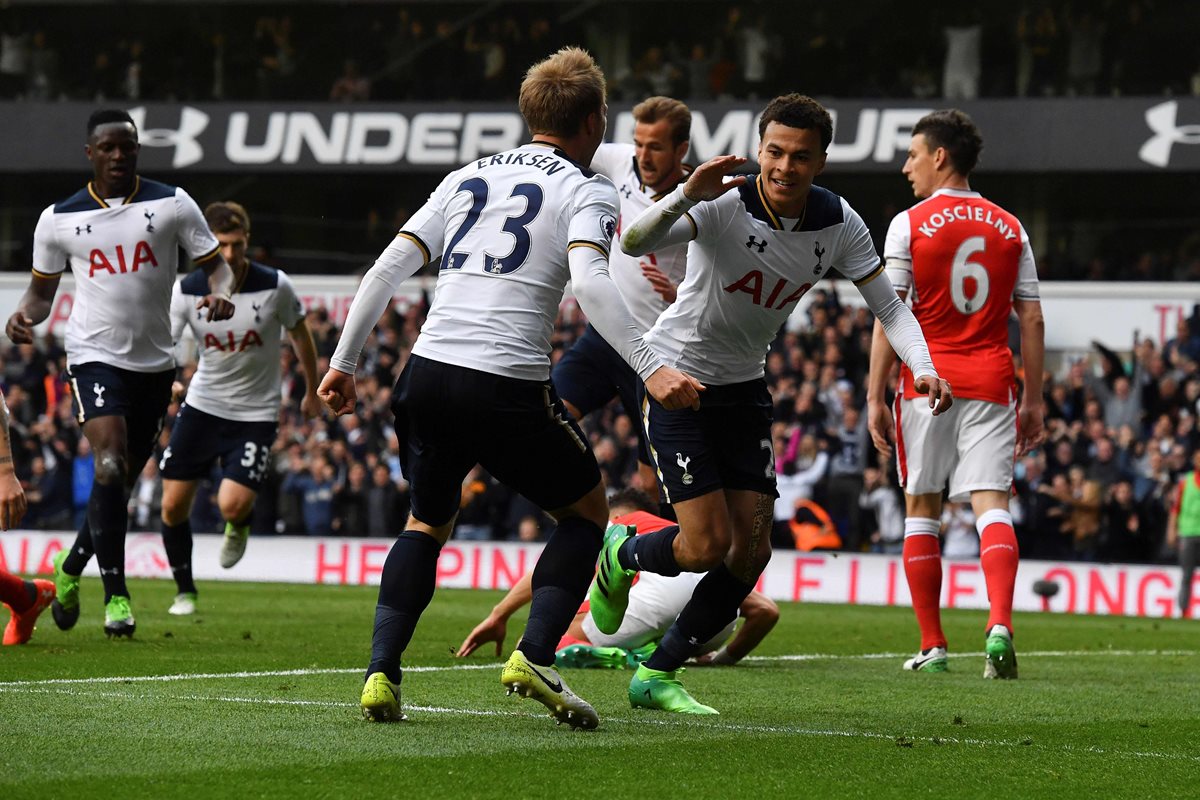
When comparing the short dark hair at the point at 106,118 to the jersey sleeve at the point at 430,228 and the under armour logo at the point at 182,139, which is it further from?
the under armour logo at the point at 182,139

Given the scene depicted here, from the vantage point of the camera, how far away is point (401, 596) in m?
5.75

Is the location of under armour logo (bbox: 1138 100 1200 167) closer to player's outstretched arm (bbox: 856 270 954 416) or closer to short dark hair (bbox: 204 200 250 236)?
short dark hair (bbox: 204 200 250 236)

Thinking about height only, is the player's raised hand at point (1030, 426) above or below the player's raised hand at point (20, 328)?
below

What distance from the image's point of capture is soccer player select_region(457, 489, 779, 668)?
812cm

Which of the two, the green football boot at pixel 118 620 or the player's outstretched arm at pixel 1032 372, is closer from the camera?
the player's outstretched arm at pixel 1032 372

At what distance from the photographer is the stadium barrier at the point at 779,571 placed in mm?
17359

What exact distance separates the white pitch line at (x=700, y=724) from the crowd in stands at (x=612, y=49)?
73.9 feet

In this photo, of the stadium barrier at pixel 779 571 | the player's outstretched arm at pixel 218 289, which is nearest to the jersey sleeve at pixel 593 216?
the player's outstretched arm at pixel 218 289

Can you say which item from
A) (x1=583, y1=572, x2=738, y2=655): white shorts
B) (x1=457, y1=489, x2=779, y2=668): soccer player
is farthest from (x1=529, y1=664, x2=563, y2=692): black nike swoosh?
(x1=583, y1=572, x2=738, y2=655): white shorts

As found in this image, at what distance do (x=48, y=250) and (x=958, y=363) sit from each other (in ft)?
15.8

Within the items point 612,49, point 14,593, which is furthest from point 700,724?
point 612,49

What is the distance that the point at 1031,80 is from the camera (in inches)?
1067

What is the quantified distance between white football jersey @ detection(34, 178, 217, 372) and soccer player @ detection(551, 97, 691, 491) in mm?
2221

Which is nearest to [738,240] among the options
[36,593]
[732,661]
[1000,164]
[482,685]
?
[482,685]
